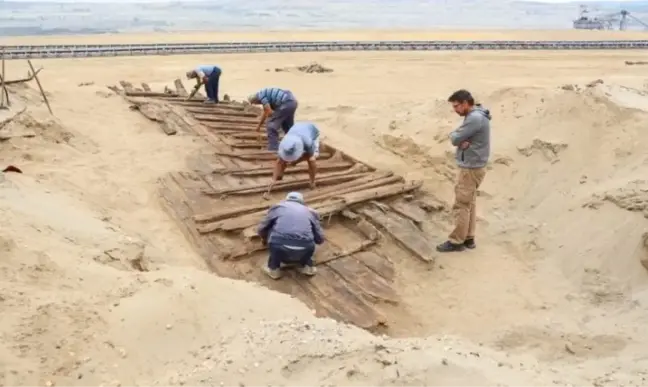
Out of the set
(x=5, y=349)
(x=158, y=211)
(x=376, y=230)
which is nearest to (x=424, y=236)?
(x=376, y=230)

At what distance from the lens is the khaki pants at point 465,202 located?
23.0ft

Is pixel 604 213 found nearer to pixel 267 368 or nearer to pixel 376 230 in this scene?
pixel 376 230

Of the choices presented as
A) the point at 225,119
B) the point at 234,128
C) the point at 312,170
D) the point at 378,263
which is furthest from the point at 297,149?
the point at 225,119

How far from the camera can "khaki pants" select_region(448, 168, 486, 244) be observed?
7.02 meters

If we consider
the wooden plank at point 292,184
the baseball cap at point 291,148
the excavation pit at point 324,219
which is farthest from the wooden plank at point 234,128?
the baseball cap at point 291,148

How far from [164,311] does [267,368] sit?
103 cm

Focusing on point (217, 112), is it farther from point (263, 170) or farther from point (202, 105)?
point (263, 170)

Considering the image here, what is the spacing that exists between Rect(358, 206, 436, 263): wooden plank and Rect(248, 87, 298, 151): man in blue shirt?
8.17ft

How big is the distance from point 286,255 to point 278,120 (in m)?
3.98

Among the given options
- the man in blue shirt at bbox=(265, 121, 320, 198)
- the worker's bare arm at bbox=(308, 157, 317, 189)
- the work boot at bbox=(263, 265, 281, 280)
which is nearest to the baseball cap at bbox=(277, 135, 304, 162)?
the man in blue shirt at bbox=(265, 121, 320, 198)

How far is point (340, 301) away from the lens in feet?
19.5

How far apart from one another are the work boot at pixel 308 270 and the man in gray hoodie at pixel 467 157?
173 centimetres

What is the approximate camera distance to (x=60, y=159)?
337 inches

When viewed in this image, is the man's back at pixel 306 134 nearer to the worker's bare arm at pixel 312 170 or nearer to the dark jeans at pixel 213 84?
the worker's bare arm at pixel 312 170
